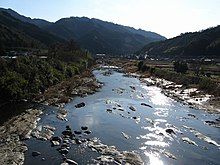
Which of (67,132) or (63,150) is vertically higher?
(63,150)

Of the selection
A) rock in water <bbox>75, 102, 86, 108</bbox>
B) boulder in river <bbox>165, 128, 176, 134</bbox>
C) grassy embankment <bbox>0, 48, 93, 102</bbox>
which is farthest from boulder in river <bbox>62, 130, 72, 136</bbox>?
grassy embankment <bbox>0, 48, 93, 102</bbox>

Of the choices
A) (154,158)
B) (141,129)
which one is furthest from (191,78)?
(154,158)

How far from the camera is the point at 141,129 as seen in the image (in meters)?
44.2

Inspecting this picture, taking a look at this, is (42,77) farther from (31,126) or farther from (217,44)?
(217,44)

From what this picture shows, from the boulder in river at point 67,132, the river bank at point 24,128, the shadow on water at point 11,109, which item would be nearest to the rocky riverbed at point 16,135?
the river bank at point 24,128

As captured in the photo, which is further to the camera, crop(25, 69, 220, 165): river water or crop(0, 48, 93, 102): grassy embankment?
crop(0, 48, 93, 102): grassy embankment

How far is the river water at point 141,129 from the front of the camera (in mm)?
33375

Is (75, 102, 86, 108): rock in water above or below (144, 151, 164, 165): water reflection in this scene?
below

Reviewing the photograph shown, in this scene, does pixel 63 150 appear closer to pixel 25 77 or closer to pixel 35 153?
pixel 35 153

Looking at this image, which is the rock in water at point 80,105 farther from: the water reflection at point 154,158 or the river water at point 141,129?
the water reflection at point 154,158

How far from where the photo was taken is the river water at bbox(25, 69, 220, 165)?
33.4 metres

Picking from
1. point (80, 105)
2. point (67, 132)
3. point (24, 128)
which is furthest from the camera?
point (80, 105)

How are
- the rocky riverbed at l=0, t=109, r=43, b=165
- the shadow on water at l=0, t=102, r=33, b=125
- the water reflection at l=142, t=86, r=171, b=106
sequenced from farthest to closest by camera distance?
the water reflection at l=142, t=86, r=171, b=106, the shadow on water at l=0, t=102, r=33, b=125, the rocky riverbed at l=0, t=109, r=43, b=165

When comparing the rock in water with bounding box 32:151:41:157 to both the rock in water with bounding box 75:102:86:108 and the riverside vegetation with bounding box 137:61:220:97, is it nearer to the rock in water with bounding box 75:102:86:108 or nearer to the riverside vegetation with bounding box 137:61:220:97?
the rock in water with bounding box 75:102:86:108
